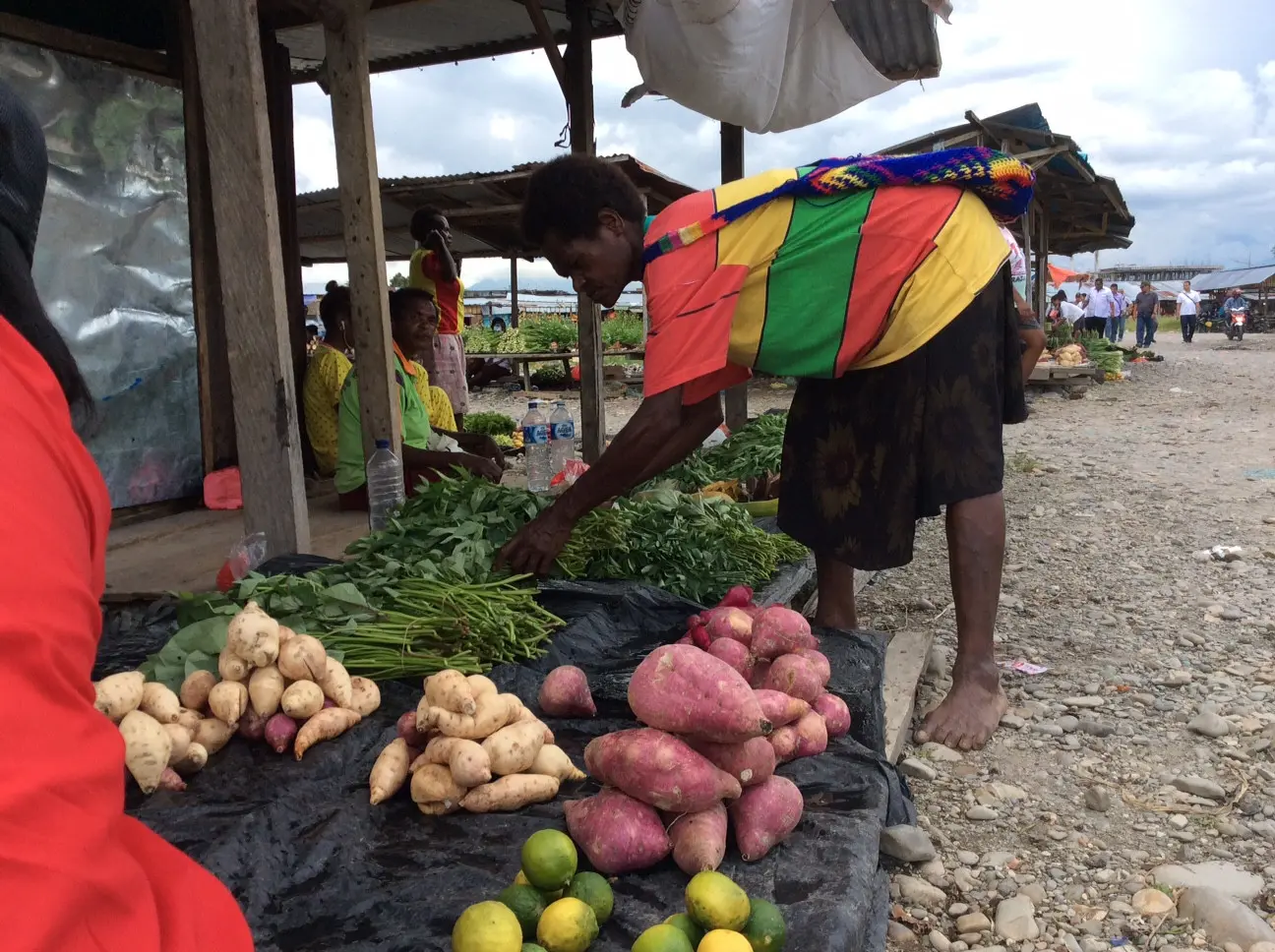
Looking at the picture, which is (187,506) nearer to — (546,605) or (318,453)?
(318,453)

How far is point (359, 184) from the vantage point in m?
3.99

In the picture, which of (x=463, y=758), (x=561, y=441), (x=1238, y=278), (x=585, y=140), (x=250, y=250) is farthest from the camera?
(x=1238, y=278)

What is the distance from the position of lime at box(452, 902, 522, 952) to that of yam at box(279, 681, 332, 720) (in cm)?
95

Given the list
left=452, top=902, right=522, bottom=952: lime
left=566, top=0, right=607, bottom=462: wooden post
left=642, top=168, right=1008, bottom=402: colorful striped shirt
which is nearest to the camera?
left=452, top=902, right=522, bottom=952: lime

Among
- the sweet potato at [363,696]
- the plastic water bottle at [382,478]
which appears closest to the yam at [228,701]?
the sweet potato at [363,696]

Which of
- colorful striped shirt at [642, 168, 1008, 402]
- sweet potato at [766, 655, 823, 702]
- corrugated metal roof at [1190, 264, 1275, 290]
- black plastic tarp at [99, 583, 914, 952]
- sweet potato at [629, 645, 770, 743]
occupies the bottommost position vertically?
black plastic tarp at [99, 583, 914, 952]

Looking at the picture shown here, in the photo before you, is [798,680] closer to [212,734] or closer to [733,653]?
[733,653]

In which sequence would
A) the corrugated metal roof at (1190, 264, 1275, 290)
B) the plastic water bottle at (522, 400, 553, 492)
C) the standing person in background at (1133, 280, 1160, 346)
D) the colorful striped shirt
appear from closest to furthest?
1. the colorful striped shirt
2. the plastic water bottle at (522, 400, 553, 492)
3. the standing person in background at (1133, 280, 1160, 346)
4. the corrugated metal roof at (1190, 264, 1275, 290)

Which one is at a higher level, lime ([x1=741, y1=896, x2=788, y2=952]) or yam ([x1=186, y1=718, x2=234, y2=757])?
yam ([x1=186, y1=718, x2=234, y2=757])

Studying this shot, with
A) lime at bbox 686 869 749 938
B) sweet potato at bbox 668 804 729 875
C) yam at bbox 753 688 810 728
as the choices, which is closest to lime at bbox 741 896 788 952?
lime at bbox 686 869 749 938

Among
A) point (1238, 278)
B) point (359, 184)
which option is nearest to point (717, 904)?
point (359, 184)

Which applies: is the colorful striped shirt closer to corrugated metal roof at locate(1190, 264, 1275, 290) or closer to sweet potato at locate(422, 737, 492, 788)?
sweet potato at locate(422, 737, 492, 788)

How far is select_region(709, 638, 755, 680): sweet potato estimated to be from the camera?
2334mm

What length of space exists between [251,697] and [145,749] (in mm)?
283
